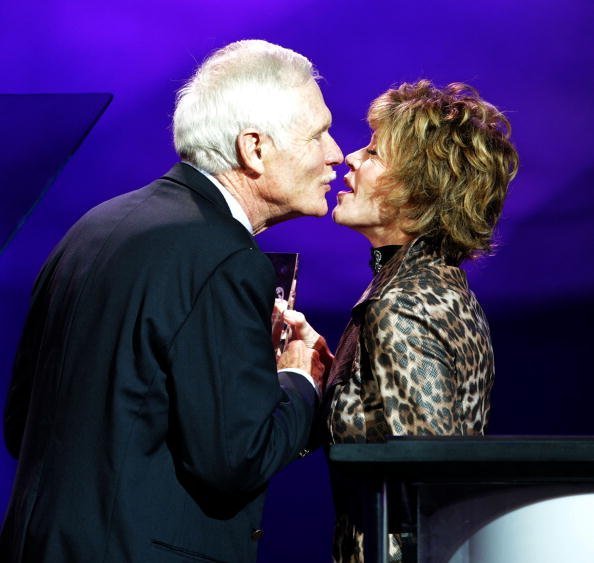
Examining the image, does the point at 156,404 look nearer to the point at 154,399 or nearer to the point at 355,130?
the point at 154,399

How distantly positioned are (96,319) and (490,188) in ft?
2.78

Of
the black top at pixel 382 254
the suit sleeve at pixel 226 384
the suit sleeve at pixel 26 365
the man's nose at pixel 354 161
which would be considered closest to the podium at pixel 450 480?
the suit sleeve at pixel 226 384

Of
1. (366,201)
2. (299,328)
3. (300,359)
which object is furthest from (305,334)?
(366,201)

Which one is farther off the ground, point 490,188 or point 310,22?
point 310,22

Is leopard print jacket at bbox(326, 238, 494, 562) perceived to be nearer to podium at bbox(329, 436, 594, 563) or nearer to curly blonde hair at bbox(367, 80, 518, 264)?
curly blonde hair at bbox(367, 80, 518, 264)

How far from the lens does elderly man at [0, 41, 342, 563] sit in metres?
1.25

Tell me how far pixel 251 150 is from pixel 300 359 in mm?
364

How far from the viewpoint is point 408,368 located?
1.55 m

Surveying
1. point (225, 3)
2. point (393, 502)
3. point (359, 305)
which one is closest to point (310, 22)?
point (225, 3)

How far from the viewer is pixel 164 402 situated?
4.19 feet

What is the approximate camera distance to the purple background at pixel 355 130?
2764 millimetres

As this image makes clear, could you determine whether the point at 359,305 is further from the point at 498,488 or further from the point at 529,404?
the point at 529,404

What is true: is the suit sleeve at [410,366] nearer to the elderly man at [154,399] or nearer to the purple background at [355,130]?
the elderly man at [154,399]

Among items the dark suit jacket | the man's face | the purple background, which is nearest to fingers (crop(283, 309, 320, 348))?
the man's face
